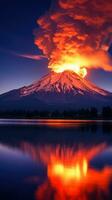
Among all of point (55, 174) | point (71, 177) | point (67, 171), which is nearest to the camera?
point (71, 177)

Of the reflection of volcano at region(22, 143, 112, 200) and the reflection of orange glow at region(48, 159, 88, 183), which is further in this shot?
the reflection of orange glow at region(48, 159, 88, 183)

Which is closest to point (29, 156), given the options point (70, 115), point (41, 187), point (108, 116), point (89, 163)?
point (89, 163)

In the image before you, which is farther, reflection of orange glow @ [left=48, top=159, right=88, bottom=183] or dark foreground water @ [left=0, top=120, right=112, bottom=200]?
reflection of orange glow @ [left=48, top=159, right=88, bottom=183]

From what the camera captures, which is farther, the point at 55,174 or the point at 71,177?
the point at 55,174

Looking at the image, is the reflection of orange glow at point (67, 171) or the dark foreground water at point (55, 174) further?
the reflection of orange glow at point (67, 171)

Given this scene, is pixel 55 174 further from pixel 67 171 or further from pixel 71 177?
pixel 71 177

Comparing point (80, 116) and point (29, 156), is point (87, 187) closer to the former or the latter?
point (29, 156)

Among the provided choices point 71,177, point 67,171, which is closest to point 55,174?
point 67,171

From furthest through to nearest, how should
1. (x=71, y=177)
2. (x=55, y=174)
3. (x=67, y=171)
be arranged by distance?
(x=67, y=171), (x=55, y=174), (x=71, y=177)
